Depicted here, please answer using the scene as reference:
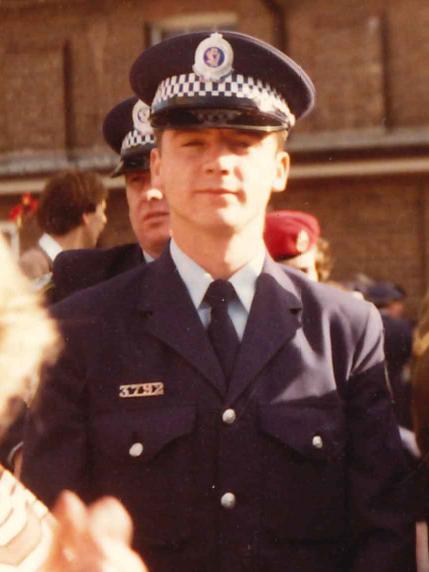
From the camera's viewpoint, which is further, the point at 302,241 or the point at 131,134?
the point at 302,241

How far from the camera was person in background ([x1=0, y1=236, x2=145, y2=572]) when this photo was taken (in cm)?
169

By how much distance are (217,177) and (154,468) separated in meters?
0.64

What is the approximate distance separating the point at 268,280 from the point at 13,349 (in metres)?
0.90

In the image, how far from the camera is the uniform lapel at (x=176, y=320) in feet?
7.95

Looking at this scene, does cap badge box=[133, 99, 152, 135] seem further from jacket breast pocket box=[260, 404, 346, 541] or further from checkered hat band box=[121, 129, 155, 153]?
jacket breast pocket box=[260, 404, 346, 541]

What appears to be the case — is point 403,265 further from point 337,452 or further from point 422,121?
point 337,452

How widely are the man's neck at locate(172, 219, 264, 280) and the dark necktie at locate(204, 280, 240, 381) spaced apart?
40 mm

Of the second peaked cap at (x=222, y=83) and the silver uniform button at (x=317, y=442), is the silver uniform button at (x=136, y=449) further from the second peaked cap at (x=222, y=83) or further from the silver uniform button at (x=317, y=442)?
the second peaked cap at (x=222, y=83)

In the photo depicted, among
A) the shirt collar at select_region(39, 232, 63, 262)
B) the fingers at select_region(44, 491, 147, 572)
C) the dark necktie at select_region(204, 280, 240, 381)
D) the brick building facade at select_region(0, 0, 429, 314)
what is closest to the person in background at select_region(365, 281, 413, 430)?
the shirt collar at select_region(39, 232, 63, 262)

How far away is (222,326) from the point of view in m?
2.46

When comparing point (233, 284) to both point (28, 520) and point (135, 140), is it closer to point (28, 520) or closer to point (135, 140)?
point (28, 520)

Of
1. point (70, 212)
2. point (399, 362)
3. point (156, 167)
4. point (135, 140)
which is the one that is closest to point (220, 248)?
point (156, 167)

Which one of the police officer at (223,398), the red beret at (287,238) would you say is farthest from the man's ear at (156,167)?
the red beret at (287,238)

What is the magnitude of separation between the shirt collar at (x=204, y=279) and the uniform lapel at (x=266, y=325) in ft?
0.06
